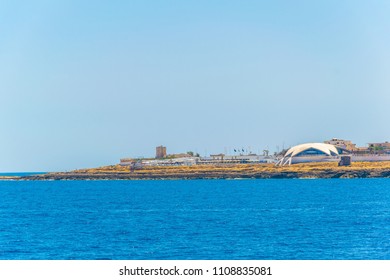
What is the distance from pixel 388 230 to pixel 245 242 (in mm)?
13243

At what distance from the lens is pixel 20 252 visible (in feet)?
172

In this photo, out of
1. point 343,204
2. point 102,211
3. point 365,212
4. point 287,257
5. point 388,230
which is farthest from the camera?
point 343,204

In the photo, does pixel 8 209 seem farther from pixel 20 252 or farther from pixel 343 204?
pixel 20 252

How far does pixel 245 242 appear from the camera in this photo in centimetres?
5534

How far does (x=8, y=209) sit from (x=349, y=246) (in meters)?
56.3

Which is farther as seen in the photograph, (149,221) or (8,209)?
(8,209)

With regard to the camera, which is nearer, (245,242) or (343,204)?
(245,242)

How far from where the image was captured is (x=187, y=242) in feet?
182

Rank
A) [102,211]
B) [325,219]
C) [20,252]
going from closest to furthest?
[20,252] → [325,219] → [102,211]

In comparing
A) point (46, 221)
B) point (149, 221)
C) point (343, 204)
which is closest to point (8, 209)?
point (46, 221)

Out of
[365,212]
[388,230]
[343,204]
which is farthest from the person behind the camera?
[343,204]

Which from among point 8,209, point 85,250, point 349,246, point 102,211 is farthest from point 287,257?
point 8,209

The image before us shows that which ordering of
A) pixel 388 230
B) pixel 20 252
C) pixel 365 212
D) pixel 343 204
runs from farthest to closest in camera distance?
pixel 343 204 → pixel 365 212 → pixel 388 230 → pixel 20 252

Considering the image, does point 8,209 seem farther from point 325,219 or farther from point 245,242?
point 245,242
